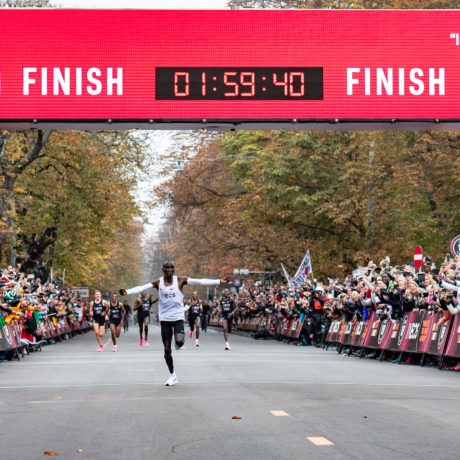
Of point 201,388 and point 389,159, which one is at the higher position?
point 389,159

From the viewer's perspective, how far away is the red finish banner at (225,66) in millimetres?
17578

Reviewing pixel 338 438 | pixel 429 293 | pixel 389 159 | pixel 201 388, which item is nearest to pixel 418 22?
pixel 429 293

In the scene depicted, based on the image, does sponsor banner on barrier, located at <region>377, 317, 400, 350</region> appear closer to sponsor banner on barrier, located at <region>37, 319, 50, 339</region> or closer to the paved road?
the paved road

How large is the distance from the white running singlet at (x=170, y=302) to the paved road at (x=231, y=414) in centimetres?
107

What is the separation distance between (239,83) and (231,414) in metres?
8.15

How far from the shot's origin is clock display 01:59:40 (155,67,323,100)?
17.5 metres

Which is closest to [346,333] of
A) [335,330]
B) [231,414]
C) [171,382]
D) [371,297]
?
[335,330]

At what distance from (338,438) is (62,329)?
3871cm

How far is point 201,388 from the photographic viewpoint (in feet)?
47.9

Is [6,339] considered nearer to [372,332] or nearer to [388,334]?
[372,332]

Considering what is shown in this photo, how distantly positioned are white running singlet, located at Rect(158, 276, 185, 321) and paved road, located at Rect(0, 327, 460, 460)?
3.53 ft

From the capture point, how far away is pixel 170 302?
50.9 feet

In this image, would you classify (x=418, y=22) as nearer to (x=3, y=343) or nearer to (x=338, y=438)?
(x=338, y=438)

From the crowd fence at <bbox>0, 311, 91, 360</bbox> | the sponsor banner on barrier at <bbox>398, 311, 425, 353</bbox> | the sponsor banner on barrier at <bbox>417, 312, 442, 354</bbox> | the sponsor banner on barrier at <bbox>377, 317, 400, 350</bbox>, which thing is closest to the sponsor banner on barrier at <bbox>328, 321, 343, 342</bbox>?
the sponsor banner on barrier at <bbox>377, 317, 400, 350</bbox>
